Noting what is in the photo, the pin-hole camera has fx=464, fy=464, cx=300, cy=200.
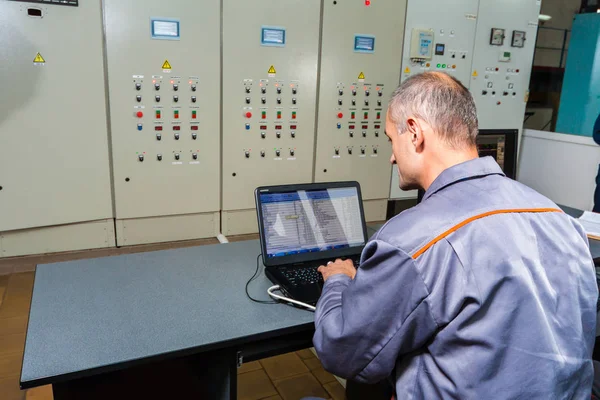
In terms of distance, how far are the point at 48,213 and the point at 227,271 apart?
2.06 m

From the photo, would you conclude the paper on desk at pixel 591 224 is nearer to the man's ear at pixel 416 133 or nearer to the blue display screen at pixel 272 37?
the man's ear at pixel 416 133

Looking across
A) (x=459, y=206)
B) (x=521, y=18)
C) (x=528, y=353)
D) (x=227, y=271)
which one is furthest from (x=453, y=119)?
(x=521, y=18)

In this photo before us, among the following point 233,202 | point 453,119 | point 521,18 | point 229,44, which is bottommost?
point 233,202

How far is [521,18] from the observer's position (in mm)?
4258

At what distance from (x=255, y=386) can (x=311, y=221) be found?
984 millimetres

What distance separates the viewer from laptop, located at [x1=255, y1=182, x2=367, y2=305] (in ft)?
4.90

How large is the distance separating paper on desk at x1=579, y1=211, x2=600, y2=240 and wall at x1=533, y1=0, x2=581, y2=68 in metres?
6.07

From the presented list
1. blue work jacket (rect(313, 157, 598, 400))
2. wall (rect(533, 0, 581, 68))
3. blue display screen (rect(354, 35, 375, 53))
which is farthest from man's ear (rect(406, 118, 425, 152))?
wall (rect(533, 0, 581, 68))

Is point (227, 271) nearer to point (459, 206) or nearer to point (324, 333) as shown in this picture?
point (324, 333)

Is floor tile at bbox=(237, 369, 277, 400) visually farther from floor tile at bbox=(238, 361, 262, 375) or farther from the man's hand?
the man's hand

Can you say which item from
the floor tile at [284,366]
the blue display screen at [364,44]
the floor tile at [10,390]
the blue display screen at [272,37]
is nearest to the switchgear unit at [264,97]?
the blue display screen at [272,37]

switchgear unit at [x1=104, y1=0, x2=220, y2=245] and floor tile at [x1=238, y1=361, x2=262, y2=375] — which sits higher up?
switchgear unit at [x1=104, y1=0, x2=220, y2=245]

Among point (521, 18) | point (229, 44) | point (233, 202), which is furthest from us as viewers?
point (521, 18)

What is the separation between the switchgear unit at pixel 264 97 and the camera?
333cm
